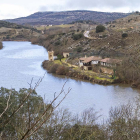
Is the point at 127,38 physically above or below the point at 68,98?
above

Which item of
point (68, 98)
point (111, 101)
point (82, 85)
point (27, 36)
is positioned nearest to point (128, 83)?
point (82, 85)

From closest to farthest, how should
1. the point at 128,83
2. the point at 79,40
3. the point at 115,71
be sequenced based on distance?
the point at 128,83 → the point at 115,71 → the point at 79,40

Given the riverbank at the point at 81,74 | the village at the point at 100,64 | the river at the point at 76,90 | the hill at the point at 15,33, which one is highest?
the hill at the point at 15,33

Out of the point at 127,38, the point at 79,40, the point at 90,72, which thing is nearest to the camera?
the point at 90,72

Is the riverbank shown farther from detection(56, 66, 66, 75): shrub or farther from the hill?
the hill

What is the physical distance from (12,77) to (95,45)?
427 inches

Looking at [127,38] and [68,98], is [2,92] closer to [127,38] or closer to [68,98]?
[68,98]

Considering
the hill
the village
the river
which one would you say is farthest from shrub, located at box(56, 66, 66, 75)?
the hill

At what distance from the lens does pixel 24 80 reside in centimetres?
1459

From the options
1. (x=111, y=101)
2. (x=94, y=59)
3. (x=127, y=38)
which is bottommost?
(x=111, y=101)

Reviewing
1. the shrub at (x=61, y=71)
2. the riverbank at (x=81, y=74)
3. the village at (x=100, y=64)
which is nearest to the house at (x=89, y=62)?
the village at (x=100, y=64)

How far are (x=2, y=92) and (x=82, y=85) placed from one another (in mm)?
7351

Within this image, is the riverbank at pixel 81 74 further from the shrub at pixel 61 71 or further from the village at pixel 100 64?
the village at pixel 100 64

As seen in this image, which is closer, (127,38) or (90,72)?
(90,72)
